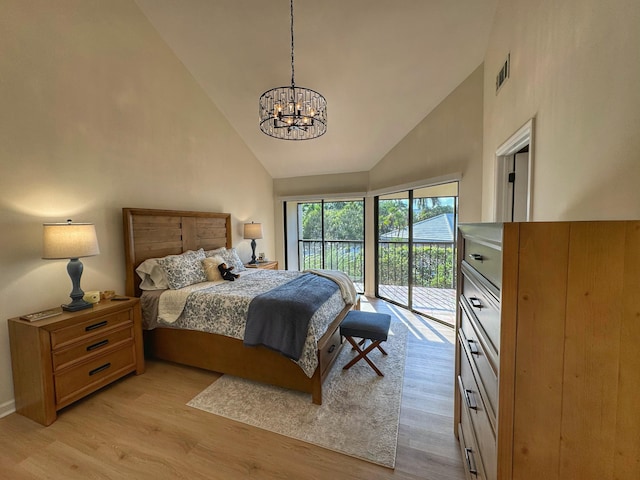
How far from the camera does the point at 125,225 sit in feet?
9.45

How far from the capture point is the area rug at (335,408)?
1770 mm

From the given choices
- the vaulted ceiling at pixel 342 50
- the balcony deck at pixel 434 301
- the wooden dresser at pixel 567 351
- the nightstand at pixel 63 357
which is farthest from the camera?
the balcony deck at pixel 434 301

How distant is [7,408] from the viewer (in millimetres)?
2059

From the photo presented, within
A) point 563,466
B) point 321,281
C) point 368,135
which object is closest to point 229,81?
point 368,135

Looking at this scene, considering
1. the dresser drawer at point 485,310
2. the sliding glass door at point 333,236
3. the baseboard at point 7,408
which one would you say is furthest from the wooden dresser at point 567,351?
the sliding glass door at point 333,236

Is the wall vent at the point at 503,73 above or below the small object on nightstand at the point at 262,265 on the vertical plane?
above

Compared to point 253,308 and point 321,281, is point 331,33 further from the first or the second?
point 253,308

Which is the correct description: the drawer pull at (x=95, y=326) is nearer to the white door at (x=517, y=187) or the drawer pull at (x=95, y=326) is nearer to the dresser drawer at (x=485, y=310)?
the dresser drawer at (x=485, y=310)

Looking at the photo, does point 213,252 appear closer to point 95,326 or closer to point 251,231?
point 251,231

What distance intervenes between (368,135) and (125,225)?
3.49 metres

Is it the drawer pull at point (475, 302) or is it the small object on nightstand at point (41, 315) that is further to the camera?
the small object on nightstand at point (41, 315)

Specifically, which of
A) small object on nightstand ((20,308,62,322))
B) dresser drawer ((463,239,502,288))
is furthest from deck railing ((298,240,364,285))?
small object on nightstand ((20,308,62,322))

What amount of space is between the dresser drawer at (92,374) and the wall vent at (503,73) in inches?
162

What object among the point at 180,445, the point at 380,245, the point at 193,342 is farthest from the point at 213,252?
the point at 380,245
